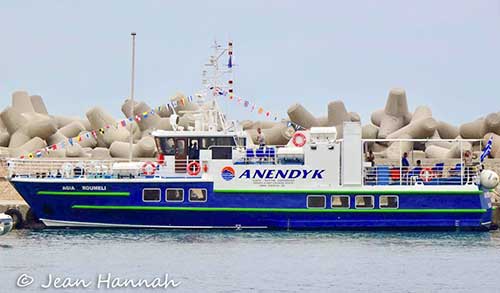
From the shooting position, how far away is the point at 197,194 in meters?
37.6

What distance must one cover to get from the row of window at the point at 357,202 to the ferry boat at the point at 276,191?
0.03 meters

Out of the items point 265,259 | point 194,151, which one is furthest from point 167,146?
point 265,259

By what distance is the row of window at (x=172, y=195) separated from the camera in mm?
37562

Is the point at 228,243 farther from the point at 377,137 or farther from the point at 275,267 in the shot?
the point at 377,137

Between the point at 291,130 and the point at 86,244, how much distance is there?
12.2 metres

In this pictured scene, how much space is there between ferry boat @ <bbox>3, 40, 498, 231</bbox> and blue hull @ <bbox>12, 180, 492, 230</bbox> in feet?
0.08

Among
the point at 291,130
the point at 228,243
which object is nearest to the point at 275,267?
the point at 228,243

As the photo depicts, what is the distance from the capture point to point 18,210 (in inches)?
1559

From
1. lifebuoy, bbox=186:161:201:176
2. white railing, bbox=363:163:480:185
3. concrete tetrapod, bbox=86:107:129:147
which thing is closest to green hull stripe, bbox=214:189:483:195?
white railing, bbox=363:163:480:185

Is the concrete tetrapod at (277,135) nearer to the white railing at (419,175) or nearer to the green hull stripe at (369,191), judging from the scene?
the white railing at (419,175)

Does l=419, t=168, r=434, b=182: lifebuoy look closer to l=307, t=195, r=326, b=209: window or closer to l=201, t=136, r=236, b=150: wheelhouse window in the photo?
l=307, t=195, r=326, b=209: window

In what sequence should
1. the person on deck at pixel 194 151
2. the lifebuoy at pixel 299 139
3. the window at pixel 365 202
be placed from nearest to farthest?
the window at pixel 365 202 → the lifebuoy at pixel 299 139 → the person on deck at pixel 194 151

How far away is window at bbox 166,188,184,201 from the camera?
3756 cm

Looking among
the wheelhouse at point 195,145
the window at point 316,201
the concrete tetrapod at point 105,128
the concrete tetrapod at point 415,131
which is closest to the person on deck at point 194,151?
the wheelhouse at point 195,145
